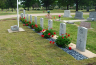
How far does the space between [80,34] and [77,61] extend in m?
1.46

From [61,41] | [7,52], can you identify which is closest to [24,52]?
[7,52]

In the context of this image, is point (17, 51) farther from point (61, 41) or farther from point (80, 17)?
point (80, 17)

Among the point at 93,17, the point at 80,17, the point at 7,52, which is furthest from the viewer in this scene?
the point at 80,17

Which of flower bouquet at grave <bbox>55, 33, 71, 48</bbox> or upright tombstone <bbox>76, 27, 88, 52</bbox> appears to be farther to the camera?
flower bouquet at grave <bbox>55, 33, 71, 48</bbox>

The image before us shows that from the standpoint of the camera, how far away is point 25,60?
176 inches

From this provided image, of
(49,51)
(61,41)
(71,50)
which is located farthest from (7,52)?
(71,50)

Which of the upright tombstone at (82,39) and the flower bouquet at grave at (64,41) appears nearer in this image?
the upright tombstone at (82,39)

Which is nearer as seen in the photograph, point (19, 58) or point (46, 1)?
point (19, 58)

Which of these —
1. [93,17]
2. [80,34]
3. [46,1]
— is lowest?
[80,34]

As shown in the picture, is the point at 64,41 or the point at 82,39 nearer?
the point at 82,39

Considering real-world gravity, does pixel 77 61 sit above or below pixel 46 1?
below

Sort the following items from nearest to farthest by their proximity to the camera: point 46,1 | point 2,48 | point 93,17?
point 2,48 → point 93,17 → point 46,1

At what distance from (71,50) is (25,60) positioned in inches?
91.6

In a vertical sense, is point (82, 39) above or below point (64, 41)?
above
